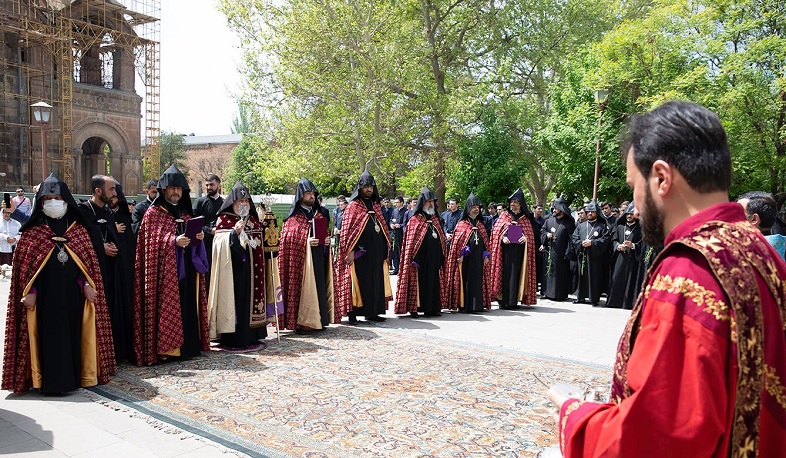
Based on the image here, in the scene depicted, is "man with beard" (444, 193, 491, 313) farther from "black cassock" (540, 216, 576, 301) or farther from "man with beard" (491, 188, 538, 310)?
"black cassock" (540, 216, 576, 301)

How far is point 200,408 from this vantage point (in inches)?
213

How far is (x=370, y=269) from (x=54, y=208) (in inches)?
197

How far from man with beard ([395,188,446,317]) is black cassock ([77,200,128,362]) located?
Result: 15.6 ft

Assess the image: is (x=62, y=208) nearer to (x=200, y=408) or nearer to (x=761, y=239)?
(x=200, y=408)

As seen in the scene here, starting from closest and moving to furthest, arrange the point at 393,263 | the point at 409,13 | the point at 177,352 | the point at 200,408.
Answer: the point at 200,408 < the point at 177,352 < the point at 393,263 < the point at 409,13

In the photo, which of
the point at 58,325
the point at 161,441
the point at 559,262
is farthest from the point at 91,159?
the point at 161,441

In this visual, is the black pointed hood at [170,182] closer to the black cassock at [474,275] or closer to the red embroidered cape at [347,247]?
the red embroidered cape at [347,247]

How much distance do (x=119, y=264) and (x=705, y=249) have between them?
6.85m

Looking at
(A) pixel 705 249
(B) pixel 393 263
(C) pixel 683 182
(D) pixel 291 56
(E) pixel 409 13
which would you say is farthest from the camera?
(E) pixel 409 13

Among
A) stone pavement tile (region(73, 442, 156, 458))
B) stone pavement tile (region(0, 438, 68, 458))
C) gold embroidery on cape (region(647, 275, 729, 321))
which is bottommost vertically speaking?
stone pavement tile (region(73, 442, 156, 458))

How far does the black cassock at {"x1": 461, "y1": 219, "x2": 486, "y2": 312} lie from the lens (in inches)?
446

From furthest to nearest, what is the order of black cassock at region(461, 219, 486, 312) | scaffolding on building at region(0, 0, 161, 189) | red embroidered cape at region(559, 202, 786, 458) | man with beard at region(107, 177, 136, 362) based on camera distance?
scaffolding on building at region(0, 0, 161, 189)
black cassock at region(461, 219, 486, 312)
man with beard at region(107, 177, 136, 362)
red embroidered cape at region(559, 202, 786, 458)

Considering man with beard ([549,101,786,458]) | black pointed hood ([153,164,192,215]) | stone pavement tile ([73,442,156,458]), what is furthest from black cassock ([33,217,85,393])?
man with beard ([549,101,786,458])

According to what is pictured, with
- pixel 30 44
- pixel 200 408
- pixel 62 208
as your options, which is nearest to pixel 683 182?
pixel 200 408
